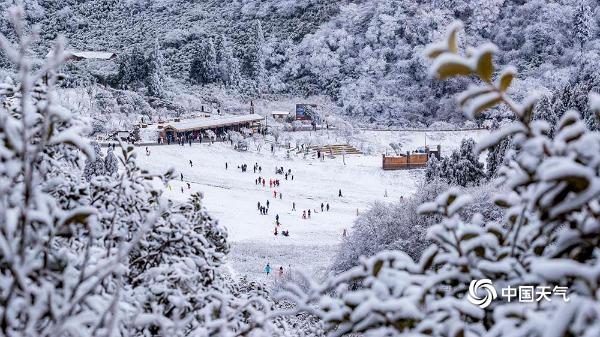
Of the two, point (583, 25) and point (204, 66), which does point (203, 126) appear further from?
point (583, 25)

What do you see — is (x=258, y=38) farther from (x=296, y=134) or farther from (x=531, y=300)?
(x=531, y=300)

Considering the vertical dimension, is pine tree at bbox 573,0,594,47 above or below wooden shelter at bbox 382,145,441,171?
above

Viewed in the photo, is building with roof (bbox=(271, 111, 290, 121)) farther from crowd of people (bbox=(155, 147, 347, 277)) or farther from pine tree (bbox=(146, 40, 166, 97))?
crowd of people (bbox=(155, 147, 347, 277))

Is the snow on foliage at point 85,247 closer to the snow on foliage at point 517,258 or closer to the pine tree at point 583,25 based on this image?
the snow on foliage at point 517,258

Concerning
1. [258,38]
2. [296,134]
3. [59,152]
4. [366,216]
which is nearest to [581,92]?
[366,216]

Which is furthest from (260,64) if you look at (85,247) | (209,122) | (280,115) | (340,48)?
(85,247)

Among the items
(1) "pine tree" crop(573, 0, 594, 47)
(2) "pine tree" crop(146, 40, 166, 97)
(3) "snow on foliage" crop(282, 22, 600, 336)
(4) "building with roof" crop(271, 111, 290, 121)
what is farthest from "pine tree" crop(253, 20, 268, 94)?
(3) "snow on foliage" crop(282, 22, 600, 336)
